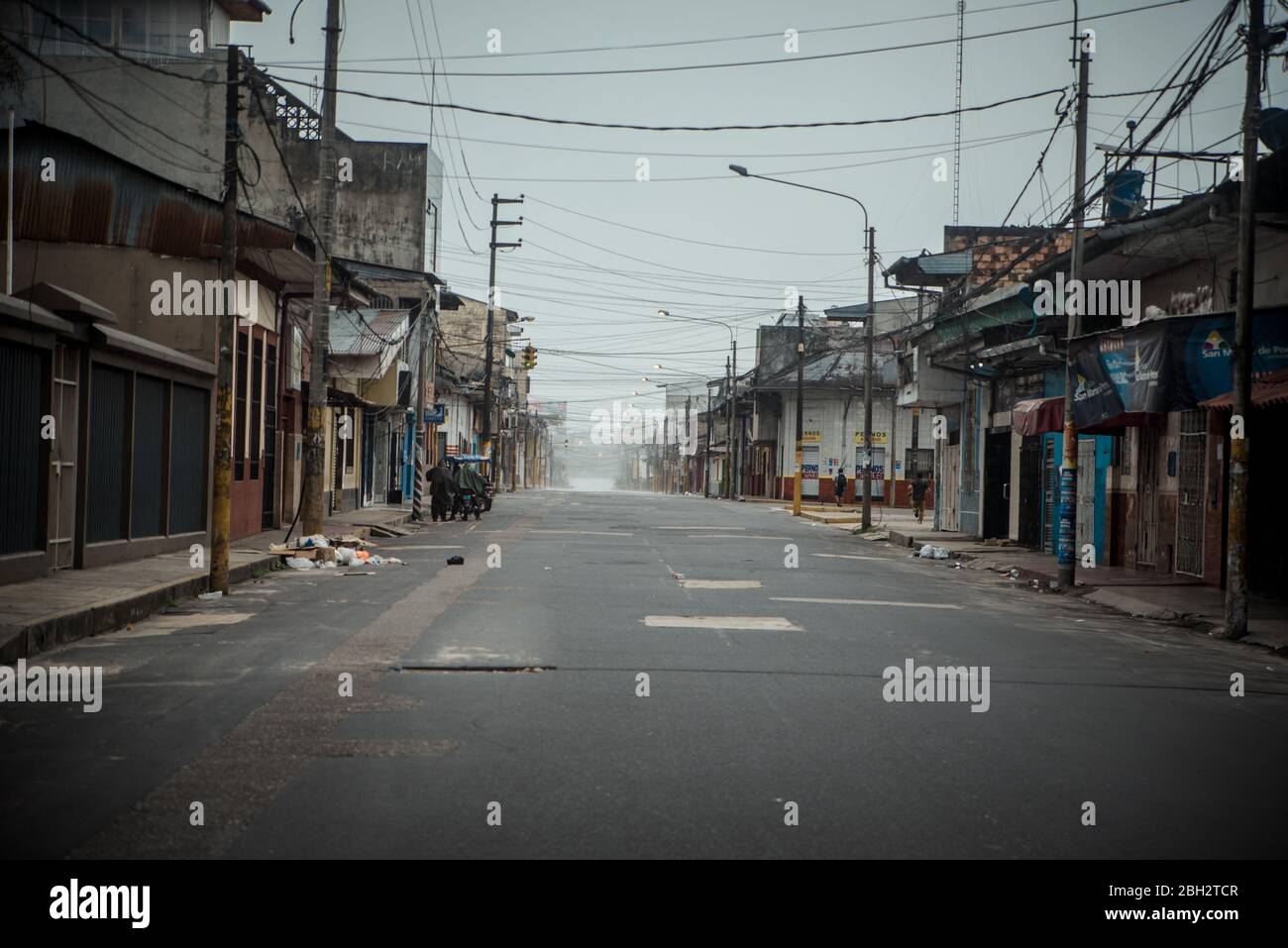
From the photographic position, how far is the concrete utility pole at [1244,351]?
14.1m

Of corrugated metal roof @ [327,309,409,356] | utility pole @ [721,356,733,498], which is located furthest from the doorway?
utility pole @ [721,356,733,498]

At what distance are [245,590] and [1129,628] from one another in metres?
11.5

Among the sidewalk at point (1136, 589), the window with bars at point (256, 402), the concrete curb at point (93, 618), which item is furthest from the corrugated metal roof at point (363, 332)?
the concrete curb at point (93, 618)

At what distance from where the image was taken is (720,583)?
58.7ft

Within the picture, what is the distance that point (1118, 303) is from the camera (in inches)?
975

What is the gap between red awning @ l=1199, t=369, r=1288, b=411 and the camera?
49.1 feet

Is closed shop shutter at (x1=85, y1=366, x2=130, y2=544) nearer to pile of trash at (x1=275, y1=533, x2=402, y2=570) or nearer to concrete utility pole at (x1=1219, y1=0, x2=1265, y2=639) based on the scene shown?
pile of trash at (x1=275, y1=533, x2=402, y2=570)

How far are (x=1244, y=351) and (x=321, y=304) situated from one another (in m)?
15.7

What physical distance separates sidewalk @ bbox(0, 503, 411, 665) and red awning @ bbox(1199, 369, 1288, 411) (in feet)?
43.3

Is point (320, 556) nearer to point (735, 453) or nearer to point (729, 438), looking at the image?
point (729, 438)

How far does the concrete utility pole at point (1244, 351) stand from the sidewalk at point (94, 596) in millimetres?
12396

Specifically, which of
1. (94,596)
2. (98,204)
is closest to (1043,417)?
(98,204)

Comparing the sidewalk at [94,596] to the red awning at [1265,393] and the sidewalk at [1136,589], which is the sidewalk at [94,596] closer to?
the sidewalk at [1136,589]
